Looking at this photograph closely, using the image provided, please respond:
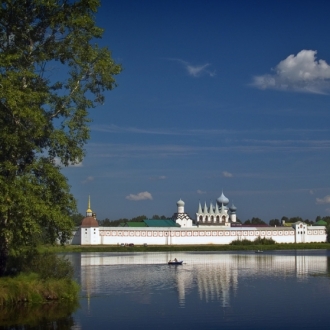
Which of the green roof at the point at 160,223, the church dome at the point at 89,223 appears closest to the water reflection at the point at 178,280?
the church dome at the point at 89,223

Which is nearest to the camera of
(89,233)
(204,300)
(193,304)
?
(193,304)

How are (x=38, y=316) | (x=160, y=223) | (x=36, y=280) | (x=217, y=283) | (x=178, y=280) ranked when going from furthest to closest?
(x=160, y=223), (x=178, y=280), (x=217, y=283), (x=36, y=280), (x=38, y=316)

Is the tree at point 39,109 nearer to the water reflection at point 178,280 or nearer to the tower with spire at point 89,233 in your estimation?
the water reflection at point 178,280

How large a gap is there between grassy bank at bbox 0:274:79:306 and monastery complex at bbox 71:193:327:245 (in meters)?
74.4

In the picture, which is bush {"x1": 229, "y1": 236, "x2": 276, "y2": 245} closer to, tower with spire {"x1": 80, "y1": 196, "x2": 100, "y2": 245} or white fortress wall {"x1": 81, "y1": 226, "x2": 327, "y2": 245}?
white fortress wall {"x1": 81, "y1": 226, "x2": 327, "y2": 245}

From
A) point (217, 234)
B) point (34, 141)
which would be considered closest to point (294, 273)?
point (34, 141)

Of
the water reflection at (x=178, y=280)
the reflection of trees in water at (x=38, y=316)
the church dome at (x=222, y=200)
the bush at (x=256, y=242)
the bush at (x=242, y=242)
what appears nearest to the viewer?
the reflection of trees in water at (x=38, y=316)

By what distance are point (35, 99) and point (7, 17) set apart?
3.50 metres

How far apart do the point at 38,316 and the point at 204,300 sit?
25.4ft

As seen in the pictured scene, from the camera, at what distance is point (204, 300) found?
26219 millimetres

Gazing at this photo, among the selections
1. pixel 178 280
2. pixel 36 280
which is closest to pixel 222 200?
pixel 178 280

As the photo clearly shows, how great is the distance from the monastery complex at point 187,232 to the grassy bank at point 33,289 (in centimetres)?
7442

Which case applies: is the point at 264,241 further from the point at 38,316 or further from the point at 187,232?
the point at 38,316

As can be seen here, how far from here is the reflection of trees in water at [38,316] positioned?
20453 millimetres
